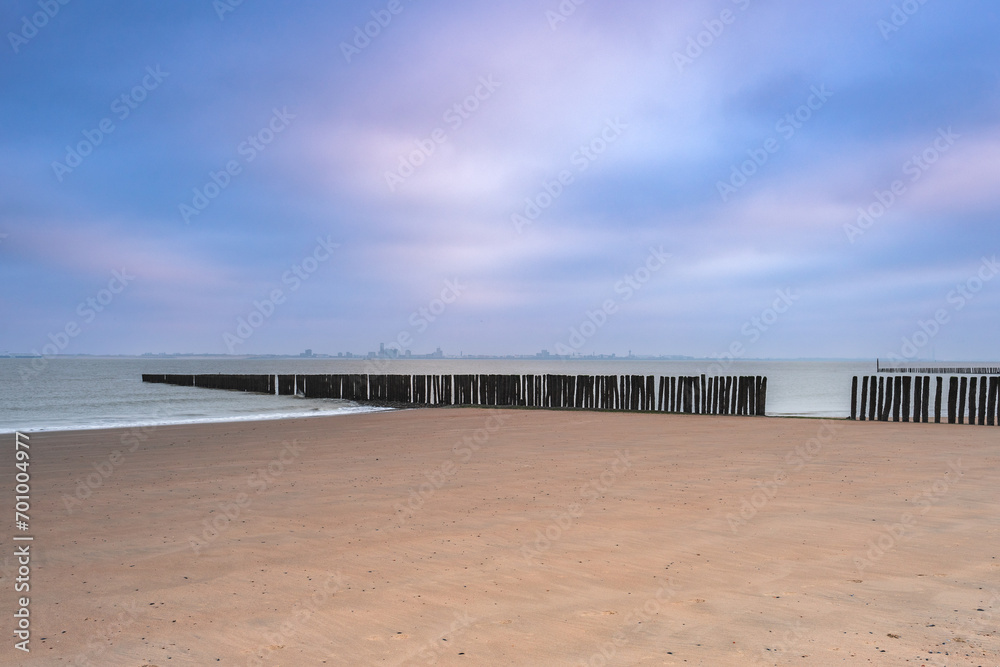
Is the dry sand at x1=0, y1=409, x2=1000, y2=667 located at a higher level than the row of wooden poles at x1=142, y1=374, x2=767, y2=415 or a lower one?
higher

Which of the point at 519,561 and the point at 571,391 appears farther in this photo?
the point at 571,391

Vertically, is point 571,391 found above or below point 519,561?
below

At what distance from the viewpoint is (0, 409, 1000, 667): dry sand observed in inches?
147

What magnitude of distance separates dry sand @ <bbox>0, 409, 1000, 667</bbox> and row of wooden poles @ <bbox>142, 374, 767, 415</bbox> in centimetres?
982

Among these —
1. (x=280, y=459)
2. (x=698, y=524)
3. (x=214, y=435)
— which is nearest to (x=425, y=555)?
(x=698, y=524)

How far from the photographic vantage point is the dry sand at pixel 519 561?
12.3 feet

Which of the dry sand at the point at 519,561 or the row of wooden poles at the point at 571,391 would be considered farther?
the row of wooden poles at the point at 571,391

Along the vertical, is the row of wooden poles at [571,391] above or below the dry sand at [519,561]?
below

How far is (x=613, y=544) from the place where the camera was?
18.6 feet

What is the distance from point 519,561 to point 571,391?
18.6 meters

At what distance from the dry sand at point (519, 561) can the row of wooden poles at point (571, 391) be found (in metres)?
9.82

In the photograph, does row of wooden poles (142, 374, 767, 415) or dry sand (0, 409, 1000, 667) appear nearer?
dry sand (0, 409, 1000, 667)

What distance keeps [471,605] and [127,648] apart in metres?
1.93

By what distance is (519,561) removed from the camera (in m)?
5.23
